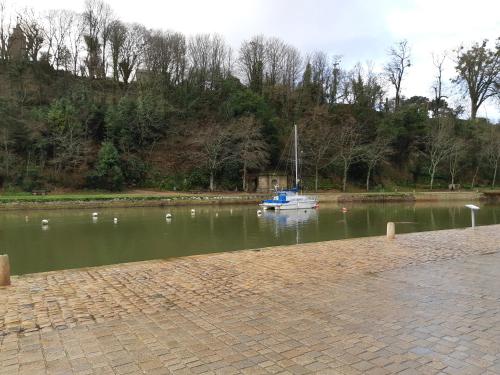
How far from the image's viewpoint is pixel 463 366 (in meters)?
3.71

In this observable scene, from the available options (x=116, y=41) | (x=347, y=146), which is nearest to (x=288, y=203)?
(x=347, y=146)

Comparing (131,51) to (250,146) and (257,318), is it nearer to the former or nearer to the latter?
(250,146)

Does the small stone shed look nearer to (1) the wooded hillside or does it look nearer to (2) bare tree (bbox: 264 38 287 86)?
(1) the wooded hillside

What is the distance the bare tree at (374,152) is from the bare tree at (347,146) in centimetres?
102

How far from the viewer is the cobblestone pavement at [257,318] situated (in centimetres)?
383

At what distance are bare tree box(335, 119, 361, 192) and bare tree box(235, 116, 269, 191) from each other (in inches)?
358

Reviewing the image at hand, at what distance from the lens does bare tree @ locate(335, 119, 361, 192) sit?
4500cm

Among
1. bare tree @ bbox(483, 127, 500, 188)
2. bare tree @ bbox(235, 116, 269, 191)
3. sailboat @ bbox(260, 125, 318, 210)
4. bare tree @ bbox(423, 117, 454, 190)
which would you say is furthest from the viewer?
bare tree @ bbox(483, 127, 500, 188)

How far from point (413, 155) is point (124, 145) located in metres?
37.5

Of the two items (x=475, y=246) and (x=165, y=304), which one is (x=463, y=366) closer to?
(x=165, y=304)

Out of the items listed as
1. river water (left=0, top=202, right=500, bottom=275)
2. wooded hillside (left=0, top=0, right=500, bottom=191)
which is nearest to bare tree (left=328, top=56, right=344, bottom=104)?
wooded hillside (left=0, top=0, right=500, bottom=191)

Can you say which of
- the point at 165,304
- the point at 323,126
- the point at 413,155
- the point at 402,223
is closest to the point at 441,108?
the point at 413,155

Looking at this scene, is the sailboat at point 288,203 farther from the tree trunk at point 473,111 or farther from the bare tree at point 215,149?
the tree trunk at point 473,111

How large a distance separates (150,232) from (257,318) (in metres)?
14.0
